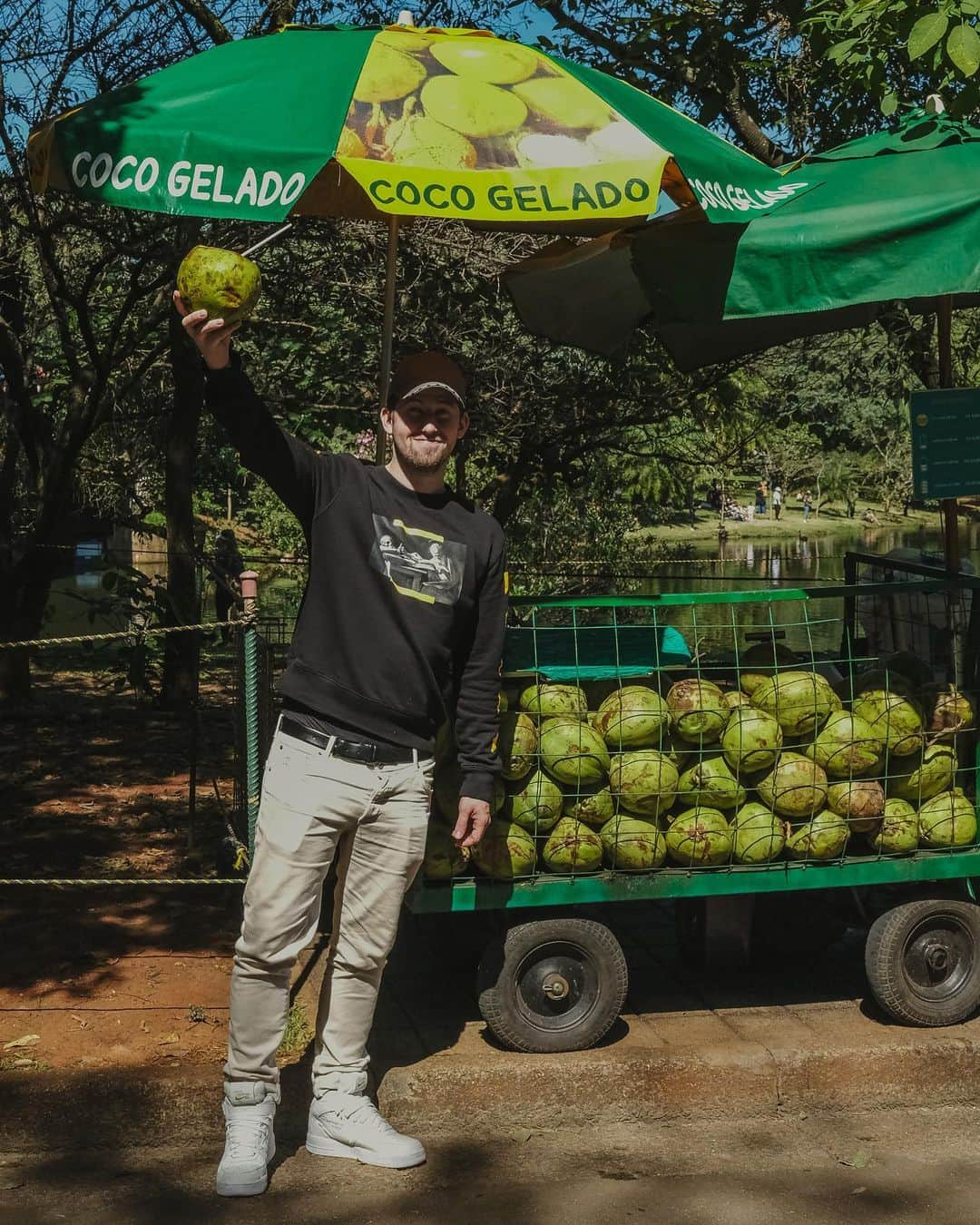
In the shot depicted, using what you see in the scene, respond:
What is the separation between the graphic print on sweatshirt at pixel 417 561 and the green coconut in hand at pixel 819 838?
153 cm

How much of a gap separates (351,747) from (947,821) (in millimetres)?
2193

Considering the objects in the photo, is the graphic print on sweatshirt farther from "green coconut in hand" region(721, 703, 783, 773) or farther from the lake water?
"green coconut in hand" region(721, 703, 783, 773)

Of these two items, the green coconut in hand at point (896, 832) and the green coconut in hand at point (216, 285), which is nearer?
the green coconut in hand at point (216, 285)

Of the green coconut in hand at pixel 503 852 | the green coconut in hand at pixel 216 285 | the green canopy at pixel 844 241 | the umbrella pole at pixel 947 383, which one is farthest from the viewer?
the umbrella pole at pixel 947 383

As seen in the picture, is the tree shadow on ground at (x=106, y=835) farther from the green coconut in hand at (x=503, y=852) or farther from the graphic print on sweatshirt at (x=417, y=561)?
the graphic print on sweatshirt at (x=417, y=561)

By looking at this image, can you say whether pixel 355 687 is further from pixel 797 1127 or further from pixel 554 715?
pixel 797 1127

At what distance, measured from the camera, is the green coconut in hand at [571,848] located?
4.54 metres

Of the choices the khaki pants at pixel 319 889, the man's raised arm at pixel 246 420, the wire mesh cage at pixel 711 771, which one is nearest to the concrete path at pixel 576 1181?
the khaki pants at pixel 319 889

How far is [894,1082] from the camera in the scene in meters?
4.62

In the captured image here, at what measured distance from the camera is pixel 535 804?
451 centimetres

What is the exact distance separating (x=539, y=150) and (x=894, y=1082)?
3.16 m

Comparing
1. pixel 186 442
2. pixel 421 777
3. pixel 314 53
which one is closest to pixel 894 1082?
pixel 421 777

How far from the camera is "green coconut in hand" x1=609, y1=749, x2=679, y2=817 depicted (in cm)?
457

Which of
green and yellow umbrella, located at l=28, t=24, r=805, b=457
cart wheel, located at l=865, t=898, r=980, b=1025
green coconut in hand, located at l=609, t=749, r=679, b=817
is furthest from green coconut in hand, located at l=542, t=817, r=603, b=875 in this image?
green and yellow umbrella, located at l=28, t=24, r=805, b=457
